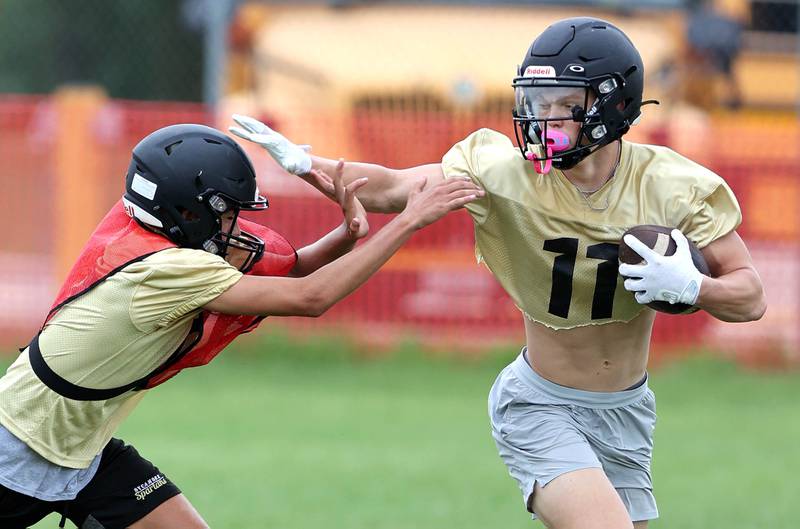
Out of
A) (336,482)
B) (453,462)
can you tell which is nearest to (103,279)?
(336,482)

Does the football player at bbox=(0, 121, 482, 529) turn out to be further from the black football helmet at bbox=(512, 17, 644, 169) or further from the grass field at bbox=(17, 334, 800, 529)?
the grass field at bbox=(17, 334, 800, 529)

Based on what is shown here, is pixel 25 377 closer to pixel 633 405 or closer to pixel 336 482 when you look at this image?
pixel 633 405

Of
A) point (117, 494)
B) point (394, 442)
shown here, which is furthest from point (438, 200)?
point (394, 442)

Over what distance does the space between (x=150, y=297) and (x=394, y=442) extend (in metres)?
4.69

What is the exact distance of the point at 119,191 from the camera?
A: 1154 centimetres

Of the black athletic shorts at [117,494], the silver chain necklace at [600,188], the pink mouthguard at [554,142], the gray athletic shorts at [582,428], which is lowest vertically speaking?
the black athletic shorts at [117,494]

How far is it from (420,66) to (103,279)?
7310 mm

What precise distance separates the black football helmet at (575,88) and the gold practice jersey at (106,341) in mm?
1122

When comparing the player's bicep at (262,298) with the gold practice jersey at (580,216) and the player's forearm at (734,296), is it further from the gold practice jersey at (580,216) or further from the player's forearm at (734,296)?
the player's forearm at (734,296)

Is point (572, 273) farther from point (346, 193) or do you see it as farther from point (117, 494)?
point (117, 494)

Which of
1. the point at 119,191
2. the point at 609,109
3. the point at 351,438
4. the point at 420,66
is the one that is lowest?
the point at 351,438

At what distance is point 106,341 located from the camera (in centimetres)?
454

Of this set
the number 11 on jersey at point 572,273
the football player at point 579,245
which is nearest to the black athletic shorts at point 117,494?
the football player at point 579,245

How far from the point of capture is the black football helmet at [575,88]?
4.58 m
